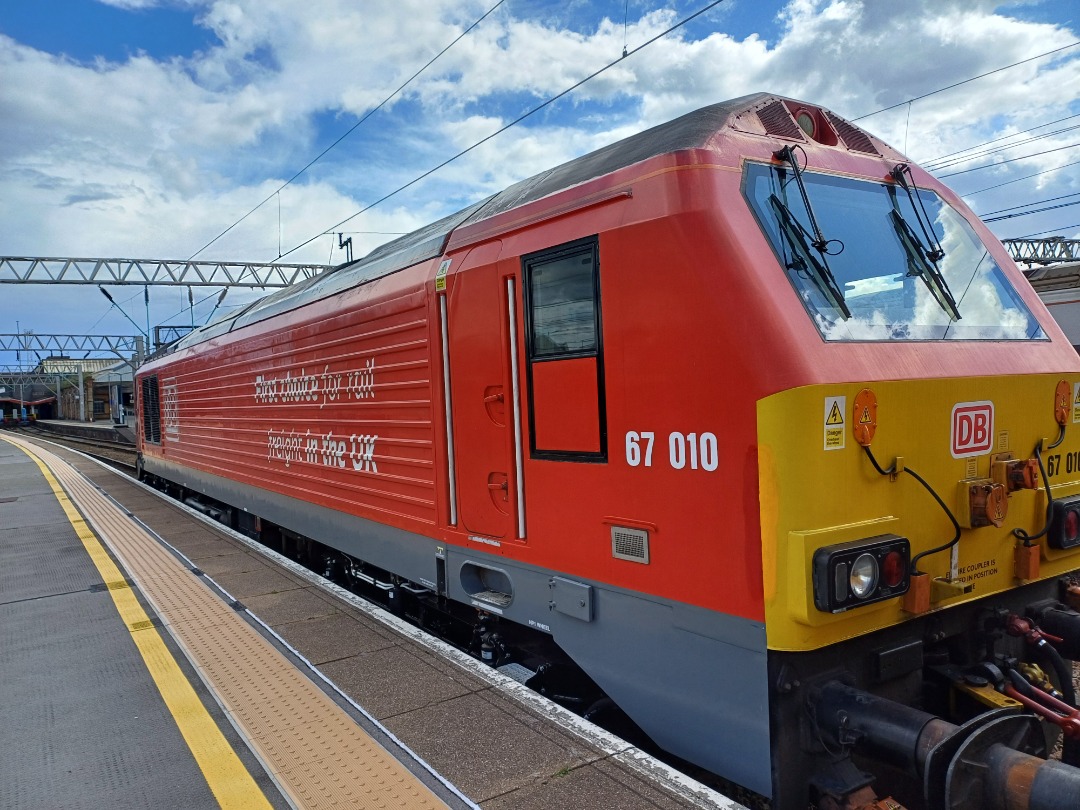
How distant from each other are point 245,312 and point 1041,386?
8993mm

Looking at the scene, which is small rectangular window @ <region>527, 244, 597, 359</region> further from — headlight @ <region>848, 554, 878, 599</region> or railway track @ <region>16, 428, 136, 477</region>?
railway track @ <region>16, 428, 136, 477</region>

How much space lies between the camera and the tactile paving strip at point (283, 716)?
10.1 ft

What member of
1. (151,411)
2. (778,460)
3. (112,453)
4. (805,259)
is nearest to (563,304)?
(805,259)

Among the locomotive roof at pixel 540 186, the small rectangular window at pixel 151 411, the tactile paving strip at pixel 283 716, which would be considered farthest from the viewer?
the small rectangular window at pixel 151 411

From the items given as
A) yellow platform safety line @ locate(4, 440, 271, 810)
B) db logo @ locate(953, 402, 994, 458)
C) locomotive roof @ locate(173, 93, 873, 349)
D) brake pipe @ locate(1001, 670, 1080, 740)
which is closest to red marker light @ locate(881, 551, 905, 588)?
db logo @ locate(953, 402, 994, 458)

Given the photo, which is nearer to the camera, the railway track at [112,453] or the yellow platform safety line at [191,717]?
the yellow platform safety line at [191,717]

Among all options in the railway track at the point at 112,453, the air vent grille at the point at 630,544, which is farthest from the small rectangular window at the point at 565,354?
the railway track at the point at 112,453

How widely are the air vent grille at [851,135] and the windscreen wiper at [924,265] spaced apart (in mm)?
378

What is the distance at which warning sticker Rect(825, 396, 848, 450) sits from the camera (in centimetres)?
270

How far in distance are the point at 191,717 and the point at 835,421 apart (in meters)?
3.39

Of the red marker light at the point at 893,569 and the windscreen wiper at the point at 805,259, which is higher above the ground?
the windscreen wiper at the point at 805,259

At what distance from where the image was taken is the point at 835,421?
8.94ft

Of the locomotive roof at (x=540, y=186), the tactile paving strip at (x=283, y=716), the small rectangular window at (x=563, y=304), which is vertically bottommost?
the tactile paving strip at (x=283, y=716)

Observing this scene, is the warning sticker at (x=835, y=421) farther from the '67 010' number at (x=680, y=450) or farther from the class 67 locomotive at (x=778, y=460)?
the '67 010' number at (x=680, y=450)
